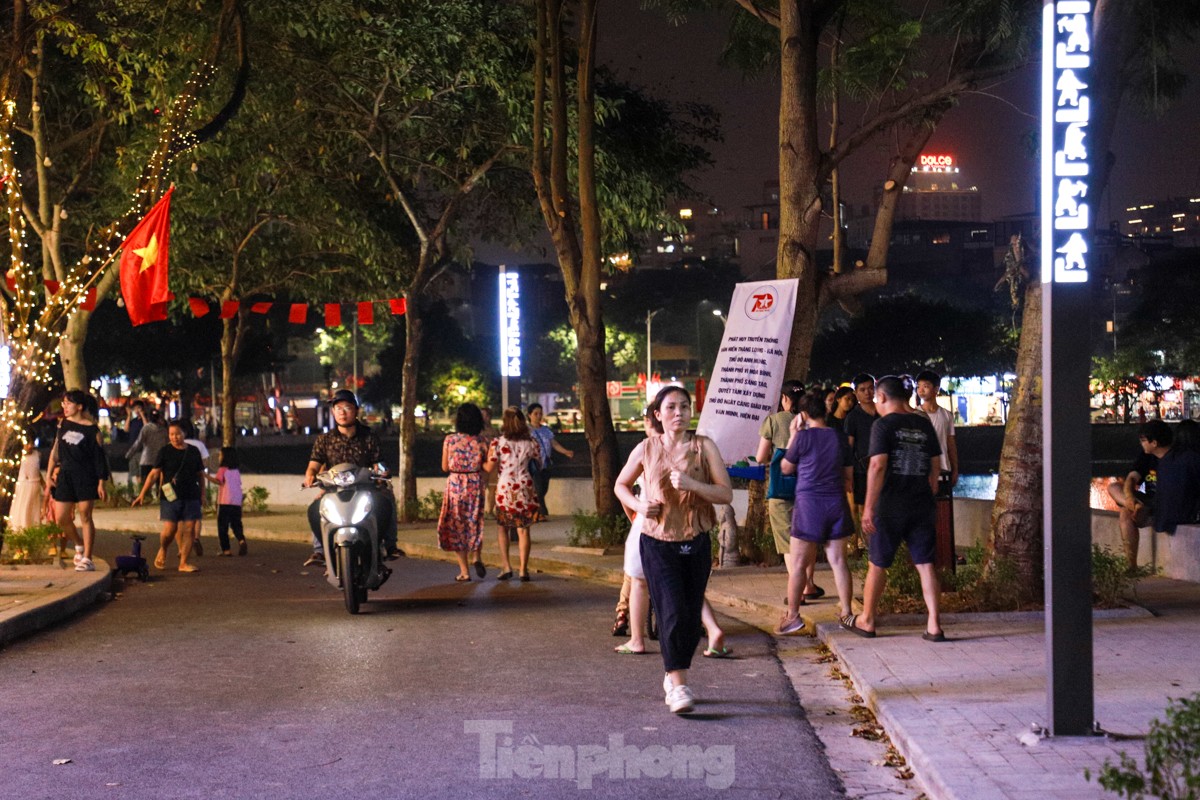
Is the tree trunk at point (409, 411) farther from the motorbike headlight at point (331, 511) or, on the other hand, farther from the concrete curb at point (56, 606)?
the motorbike headlight at point (331, 511)

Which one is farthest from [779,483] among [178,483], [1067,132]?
[178,483]

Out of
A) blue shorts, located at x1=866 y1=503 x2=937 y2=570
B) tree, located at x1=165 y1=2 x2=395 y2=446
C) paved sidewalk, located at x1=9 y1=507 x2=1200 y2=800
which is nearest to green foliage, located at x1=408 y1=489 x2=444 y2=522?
tree, located at x1=165 y1=2 x2=395 y2=446

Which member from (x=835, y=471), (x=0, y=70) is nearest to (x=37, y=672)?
(x=835, y=471)

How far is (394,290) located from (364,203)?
2.98m

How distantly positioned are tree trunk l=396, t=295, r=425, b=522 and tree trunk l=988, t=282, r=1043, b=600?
42.3ft

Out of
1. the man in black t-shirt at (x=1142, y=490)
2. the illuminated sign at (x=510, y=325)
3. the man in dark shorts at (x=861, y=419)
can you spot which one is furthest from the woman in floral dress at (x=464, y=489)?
the illuminated sign at (x=510, y=325)

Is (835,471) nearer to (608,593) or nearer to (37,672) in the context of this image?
(608,593)

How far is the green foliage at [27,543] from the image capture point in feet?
51.1

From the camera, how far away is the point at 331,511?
1224 cm

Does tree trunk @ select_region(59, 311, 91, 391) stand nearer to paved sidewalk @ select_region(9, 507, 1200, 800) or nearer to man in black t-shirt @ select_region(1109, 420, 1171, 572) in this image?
paved sidewalk @ select_region(9, 507, 1200, 800)

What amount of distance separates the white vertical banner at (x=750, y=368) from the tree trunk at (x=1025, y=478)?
2704 millimetres

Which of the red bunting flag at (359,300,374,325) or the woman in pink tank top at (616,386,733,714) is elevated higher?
the red bunting flag at (359,300,374,325)

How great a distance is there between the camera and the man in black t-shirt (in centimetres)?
1273

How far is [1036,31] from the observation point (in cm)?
1347
